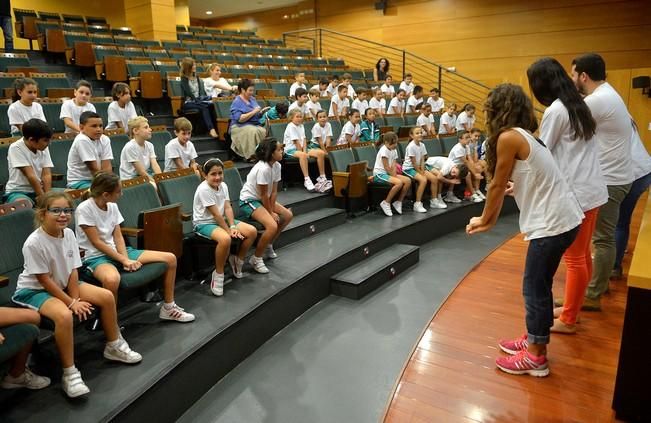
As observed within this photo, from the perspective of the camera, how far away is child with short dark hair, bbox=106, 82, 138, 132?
3.70 m

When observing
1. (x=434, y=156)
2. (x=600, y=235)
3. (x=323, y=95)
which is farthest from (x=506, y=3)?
(x=600, y=235)

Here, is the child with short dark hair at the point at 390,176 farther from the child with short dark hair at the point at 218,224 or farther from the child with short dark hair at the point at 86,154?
the child with short dark hair at the point at 86,154

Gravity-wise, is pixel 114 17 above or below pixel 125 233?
above

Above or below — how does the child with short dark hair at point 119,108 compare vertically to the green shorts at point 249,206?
above

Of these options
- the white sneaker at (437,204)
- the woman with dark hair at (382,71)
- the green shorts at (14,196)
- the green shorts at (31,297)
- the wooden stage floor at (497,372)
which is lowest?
the wooden stage floor at (497,372)

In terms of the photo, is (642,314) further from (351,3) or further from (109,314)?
(351,3)

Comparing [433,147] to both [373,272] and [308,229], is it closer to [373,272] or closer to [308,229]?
[308,229]

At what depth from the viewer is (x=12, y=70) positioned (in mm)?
4402

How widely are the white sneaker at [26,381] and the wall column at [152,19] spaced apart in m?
7.47

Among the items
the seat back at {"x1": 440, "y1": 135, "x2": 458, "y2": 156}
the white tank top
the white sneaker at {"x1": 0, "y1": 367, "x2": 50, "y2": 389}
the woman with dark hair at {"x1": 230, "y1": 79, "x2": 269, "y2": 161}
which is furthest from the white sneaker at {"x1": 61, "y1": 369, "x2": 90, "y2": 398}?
the seat back at {"x1": 440, "y1": 135, "x2": 458, "y2": 156}

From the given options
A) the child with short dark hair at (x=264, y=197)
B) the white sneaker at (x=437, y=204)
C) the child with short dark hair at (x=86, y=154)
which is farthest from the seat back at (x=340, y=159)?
the child with short dark hair at (x=86, y=154)

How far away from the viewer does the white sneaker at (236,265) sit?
2664 millimetres

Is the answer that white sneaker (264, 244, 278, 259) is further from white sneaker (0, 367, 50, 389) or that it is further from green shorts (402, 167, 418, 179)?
green shorts (402, 167, 418, 179)

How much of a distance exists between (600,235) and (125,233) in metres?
2.29
